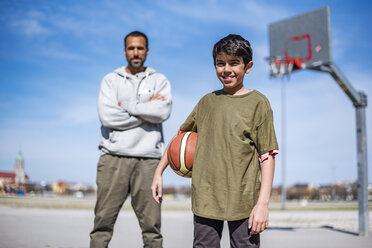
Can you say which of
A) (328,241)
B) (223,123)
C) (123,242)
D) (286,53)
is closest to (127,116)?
(223,123)

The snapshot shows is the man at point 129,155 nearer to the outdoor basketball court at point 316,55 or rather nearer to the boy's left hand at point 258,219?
the boy's left hand at point 258,219

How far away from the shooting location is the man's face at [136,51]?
373 centimetres

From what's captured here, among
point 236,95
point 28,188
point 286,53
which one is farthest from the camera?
point 28,188

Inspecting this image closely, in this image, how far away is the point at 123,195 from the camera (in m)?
3.47

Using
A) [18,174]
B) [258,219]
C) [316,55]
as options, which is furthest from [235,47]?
[18,174]

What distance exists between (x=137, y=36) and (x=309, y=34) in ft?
31.0

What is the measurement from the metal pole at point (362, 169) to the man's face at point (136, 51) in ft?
15.2

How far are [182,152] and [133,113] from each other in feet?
3.17

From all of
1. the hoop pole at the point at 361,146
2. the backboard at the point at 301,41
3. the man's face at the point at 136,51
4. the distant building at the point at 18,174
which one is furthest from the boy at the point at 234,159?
the distant building at the point at 18,174

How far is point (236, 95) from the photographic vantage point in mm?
2375

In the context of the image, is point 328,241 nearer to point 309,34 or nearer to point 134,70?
point 134,70

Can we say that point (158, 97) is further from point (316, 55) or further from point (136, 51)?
point (316, 55)

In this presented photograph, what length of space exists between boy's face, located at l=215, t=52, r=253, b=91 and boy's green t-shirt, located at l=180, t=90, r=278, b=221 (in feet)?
0.32

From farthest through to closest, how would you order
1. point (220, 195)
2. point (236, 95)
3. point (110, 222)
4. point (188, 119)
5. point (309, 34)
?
point (309, 34), point (110, 222), point (188, 119), point (236, 95), point (220, 195)
